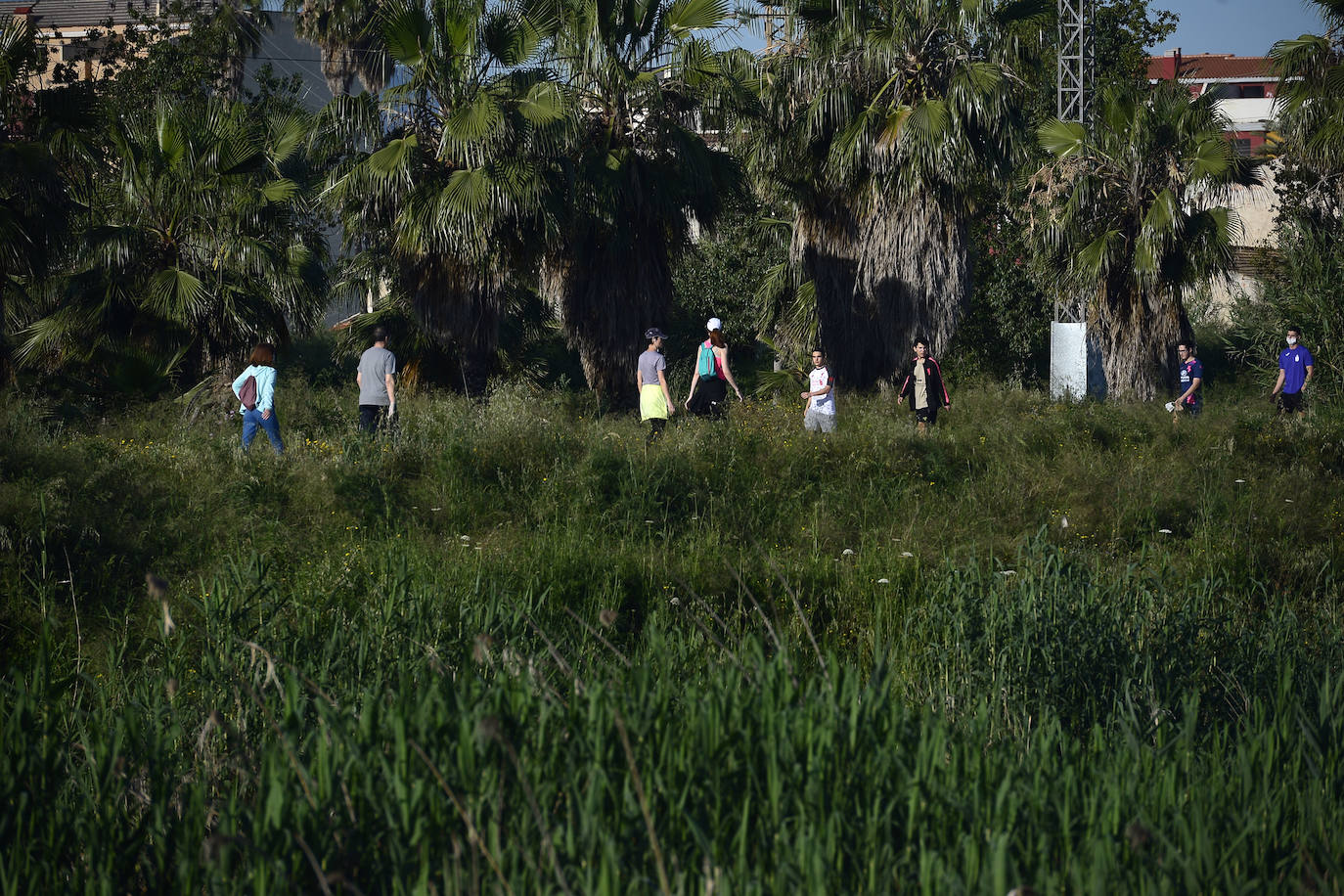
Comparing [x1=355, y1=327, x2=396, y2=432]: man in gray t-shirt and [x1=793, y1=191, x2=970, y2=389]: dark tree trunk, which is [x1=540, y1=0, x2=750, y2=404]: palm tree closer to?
[x1=793, y1=191, x2=970, y2=389]: dark tree trunk

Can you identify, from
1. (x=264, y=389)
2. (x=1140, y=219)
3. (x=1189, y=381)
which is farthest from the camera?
(x=1140, y=219)

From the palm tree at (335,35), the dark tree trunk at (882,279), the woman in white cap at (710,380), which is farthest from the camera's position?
the palm tree at (335,35)

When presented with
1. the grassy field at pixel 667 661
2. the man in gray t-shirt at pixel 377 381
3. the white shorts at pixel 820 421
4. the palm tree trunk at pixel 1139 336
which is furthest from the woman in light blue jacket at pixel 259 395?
the palm tree trunk at pixel 1139 336

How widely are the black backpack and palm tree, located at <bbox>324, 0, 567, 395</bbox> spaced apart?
417cm

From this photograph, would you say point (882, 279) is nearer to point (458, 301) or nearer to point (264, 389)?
point (458, 301)

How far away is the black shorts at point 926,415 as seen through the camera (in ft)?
46.8

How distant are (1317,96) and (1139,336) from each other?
421 centimetres

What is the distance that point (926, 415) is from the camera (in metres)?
14.3

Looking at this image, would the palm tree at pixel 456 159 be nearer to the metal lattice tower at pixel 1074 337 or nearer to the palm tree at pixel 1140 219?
the palm tree at pixel 1140 219

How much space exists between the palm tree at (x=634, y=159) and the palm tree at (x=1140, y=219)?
212 inches

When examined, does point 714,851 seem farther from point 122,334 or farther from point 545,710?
point 122,334

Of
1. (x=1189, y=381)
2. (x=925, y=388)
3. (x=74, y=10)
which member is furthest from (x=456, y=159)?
(x=74, y=10)

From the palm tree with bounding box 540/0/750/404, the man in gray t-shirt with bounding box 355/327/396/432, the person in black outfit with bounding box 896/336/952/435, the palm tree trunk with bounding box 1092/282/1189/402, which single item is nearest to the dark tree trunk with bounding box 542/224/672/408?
the palm tree with bounding box 540/0/750/404

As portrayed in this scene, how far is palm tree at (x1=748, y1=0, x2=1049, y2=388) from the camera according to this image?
17484 mm
